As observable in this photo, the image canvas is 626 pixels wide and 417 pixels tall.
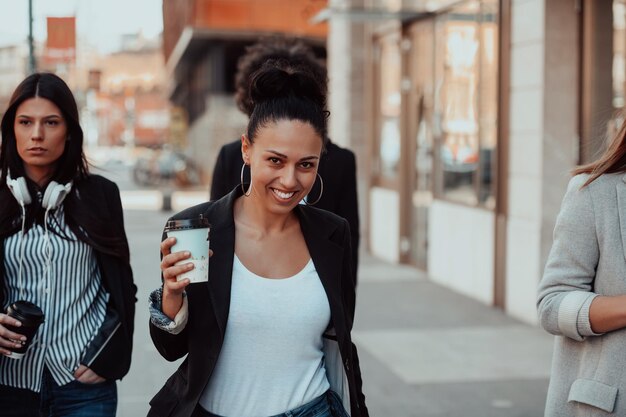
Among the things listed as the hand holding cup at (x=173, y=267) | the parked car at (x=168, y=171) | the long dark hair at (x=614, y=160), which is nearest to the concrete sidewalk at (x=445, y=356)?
the long dark hair at (x=614, y=160)

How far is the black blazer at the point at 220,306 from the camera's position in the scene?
276cm

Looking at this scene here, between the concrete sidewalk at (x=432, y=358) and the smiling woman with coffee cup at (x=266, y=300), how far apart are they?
3712 mm

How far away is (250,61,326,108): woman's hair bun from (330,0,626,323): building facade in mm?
5479

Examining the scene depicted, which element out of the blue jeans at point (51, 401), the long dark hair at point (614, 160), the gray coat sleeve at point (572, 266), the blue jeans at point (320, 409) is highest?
the long dark hair at point (614, 160)

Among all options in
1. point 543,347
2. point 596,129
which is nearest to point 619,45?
point 596,129

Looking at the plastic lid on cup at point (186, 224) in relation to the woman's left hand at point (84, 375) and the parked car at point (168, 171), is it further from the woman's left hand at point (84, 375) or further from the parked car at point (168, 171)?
the parked car at point (168, 171)

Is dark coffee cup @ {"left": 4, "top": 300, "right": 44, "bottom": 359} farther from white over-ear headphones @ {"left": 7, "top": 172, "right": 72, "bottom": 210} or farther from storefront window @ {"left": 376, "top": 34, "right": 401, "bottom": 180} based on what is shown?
storefront window @ {"left": 376, "top": 34, "right": 401, "bottom": 180}

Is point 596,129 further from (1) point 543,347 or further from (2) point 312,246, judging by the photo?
(2) point 312,246

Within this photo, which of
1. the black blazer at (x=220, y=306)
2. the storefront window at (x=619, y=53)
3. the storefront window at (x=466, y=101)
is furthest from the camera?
the storefront window at (x=466, y=101)

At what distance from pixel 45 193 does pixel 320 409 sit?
54.5 inches

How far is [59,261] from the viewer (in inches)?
141

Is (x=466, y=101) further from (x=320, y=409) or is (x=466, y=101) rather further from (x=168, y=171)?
(x=168, y=171)

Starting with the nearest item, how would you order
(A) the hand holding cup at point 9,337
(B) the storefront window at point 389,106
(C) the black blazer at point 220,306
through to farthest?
(C) the black blazer at point 220,306
(A) the hand holding cup at point 9,337
(B) the storefront window at point 389,106

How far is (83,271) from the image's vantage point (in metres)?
3.66
